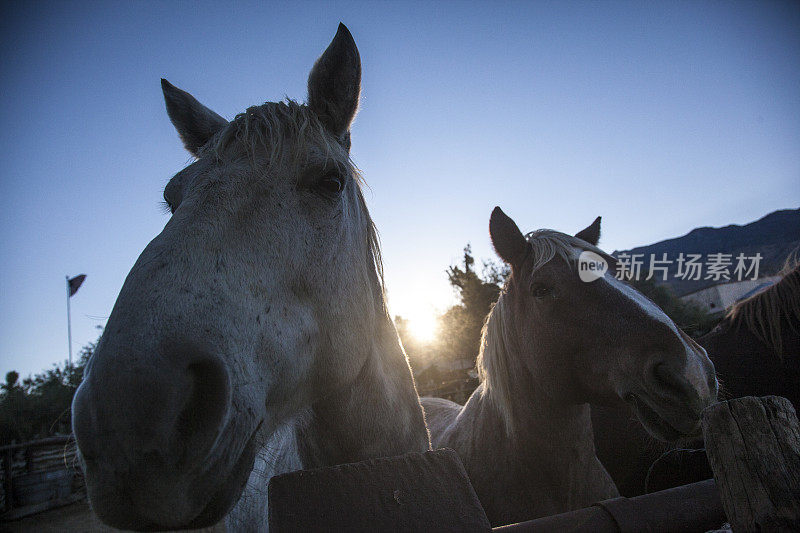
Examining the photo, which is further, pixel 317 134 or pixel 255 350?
pixel 317 134

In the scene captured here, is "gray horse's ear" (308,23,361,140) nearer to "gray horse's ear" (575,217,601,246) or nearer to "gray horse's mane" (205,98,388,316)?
"gray horse's mane" (205,98,388,316)

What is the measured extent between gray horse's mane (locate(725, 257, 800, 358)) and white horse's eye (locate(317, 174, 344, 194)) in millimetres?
3787

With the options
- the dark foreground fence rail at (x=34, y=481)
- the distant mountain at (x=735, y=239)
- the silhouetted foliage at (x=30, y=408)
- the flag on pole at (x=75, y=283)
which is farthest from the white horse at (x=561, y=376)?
the distant mountain at (x=735, y=239)

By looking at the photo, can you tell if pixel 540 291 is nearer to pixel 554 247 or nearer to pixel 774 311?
pixel 554 247

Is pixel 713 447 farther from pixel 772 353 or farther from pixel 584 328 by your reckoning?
pixel 772 353

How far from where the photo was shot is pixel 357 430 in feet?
5.49

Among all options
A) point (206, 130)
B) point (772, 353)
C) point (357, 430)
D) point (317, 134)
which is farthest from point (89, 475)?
point (772, 353)

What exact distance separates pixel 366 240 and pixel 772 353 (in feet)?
11.7

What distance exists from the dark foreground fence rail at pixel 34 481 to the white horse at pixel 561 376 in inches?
466

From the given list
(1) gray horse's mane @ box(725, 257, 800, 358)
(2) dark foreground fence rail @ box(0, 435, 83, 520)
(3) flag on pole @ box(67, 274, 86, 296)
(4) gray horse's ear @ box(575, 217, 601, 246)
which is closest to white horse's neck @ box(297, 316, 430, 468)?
(4) gray horse's ear @ box(575, 217, 601, 246)

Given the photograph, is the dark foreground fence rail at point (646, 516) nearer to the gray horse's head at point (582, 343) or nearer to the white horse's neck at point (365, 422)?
the white horse's neck at point (365, 422)

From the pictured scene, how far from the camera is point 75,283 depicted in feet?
70.6

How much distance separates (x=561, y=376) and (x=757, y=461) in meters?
1.67

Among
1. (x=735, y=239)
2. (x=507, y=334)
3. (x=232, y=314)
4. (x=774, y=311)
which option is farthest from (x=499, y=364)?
(x=735, y=239)
